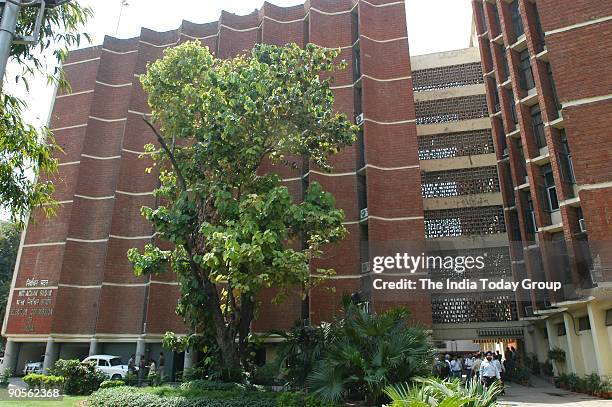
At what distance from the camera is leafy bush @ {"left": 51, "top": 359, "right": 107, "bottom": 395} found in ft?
50.3

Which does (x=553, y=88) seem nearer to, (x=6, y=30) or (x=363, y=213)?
(x=363, y=213)

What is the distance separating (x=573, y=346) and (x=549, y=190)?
6312 millimetres

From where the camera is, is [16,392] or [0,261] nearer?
[16,392]

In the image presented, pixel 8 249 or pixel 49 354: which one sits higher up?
pixel 8 249

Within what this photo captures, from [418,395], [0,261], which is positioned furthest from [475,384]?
[0,261]

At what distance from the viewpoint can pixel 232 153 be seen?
13164mm

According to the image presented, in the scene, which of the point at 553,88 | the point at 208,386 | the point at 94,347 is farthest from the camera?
the point at 94,347

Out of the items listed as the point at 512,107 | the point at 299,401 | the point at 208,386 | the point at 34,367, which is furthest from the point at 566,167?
the point at 34,367

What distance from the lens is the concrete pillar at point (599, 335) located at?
15.3 metres

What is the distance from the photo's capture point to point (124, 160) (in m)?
28.8

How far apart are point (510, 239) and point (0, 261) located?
3486 cm

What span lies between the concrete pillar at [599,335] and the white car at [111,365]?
20163mm

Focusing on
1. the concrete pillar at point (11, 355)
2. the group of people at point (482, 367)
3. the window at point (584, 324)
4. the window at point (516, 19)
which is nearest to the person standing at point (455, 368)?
the group of people at point (482, 367)

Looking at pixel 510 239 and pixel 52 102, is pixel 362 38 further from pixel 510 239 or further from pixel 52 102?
pixel 52 102
